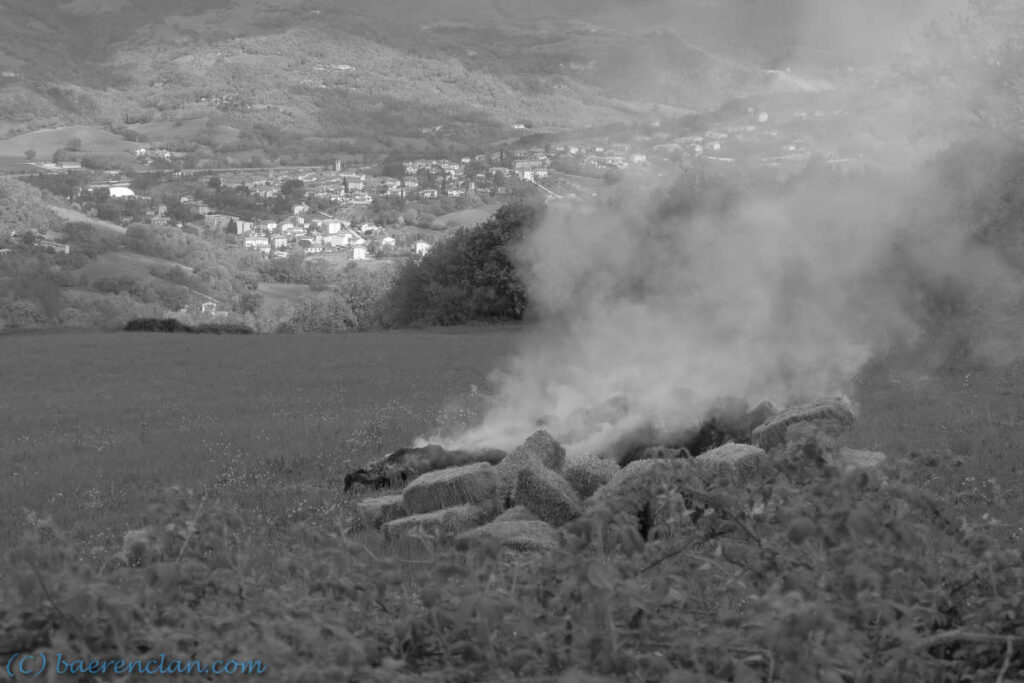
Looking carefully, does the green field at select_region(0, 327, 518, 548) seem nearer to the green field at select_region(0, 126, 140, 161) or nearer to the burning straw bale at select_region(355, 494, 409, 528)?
the burning straw bale at select_region(355, 494, 409, 528)

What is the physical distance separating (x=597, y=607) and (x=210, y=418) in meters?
20.1

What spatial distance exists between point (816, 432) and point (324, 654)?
3.63 meters

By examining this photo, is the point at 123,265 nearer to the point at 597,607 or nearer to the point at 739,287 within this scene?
the point at 739,287

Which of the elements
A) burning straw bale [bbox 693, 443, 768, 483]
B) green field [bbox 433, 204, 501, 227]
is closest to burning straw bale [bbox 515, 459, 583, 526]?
burning straw bale [bbox 693, 443, 768, 483]

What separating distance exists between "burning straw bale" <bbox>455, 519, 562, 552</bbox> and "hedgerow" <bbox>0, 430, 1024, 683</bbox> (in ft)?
9.25

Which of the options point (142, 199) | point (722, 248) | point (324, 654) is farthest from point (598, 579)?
point (142, 199)

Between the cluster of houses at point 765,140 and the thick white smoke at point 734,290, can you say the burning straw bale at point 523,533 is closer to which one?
the thick white smoke at point 734,290

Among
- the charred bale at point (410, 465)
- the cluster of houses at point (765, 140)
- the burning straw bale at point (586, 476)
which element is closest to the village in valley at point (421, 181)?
the cluster of houses at point (765, 140)

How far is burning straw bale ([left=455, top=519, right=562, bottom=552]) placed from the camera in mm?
8219

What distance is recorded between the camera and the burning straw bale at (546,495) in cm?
984

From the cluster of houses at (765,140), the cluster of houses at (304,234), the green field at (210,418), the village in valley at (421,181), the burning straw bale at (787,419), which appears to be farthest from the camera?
the cluster of houses at (304,234)

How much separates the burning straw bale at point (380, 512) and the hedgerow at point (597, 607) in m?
5.25

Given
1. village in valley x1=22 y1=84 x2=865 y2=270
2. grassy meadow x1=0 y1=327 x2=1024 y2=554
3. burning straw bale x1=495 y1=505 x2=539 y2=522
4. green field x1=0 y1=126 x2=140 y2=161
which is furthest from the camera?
green field x1=0 y1=126 x2=140 y2=161

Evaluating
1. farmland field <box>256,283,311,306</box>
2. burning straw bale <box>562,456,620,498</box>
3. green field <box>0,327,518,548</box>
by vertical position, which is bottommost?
farmland field <box>256,283,311,306</box>
